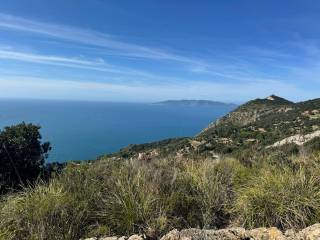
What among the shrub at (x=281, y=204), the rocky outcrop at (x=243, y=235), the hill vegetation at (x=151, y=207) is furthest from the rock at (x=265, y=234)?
the shrub at (x=281, y=204)

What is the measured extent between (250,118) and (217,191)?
76.3 m

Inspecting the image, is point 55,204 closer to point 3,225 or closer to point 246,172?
point 3,225

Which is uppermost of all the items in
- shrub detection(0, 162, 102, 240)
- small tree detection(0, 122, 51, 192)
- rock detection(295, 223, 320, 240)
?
rock detection(295, 223, 320, 240)

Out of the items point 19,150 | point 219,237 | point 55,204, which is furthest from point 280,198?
point 19,150

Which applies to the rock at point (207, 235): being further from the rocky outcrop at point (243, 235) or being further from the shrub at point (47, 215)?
the shrub at point (47, 215)

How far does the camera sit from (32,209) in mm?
3955

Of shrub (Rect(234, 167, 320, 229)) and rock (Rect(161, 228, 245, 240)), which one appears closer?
rock (Rect(161, 228, 245, 240))

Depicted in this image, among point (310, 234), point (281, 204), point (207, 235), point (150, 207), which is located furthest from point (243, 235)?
point (150, 207)

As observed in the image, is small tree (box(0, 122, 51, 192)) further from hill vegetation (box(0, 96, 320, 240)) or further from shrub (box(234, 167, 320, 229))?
shrub (box(234, 167, 320, 229))

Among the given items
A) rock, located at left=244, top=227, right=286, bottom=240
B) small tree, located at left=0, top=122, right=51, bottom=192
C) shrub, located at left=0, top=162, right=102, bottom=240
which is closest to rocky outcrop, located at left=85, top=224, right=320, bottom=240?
rock, located at left=244, top=227, right=286, bottom=240

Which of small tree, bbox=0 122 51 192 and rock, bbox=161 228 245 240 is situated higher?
rock, bbox=161 228 245 240

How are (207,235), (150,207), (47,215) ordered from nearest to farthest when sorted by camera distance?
(207,235) → (47,215) → (150,207)

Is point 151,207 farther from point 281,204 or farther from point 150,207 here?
point 281,204

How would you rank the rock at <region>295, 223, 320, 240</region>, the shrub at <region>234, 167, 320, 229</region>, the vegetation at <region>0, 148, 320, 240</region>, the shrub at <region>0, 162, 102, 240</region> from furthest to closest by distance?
the shrub at <region>234, 167, 320, 229</region>
the vegetation at <region>0, 148, 320, 240</region>
the shrub at <region>0, 162, 102, 240</region>
the rock at <region>295, 223, 320, 240</region>
